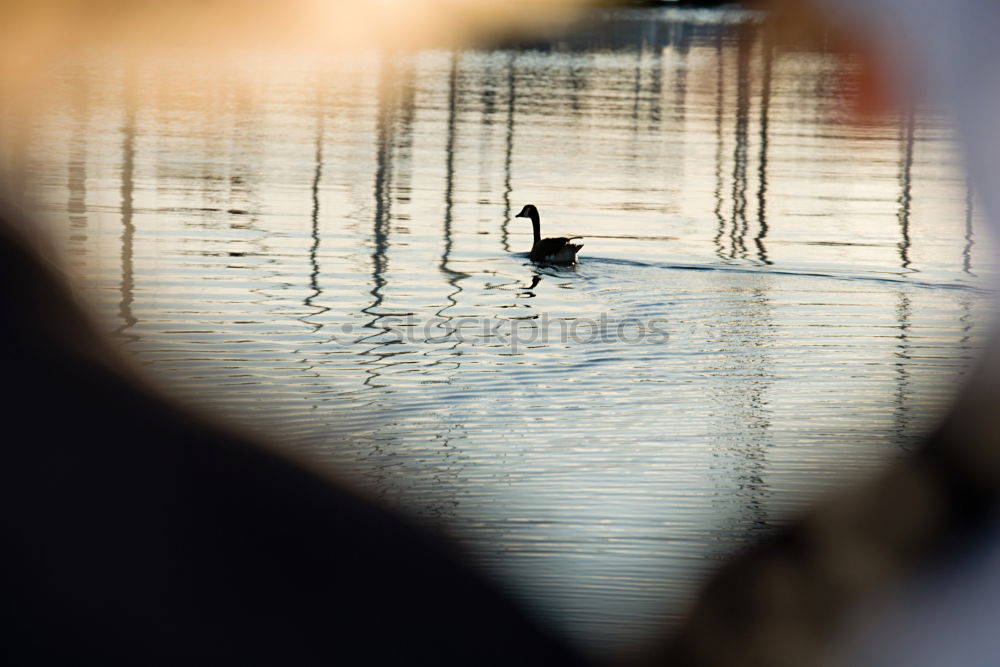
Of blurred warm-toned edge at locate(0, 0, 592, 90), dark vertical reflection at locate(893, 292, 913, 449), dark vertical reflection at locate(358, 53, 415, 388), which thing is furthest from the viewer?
blurred warm-toned edge at locate(0, 0, 592, 90)

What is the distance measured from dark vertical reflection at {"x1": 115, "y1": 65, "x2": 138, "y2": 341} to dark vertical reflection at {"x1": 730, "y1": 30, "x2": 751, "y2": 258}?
7.07 metres

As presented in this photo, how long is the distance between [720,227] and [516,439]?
11.3m

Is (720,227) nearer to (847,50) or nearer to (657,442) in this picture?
(657,442)

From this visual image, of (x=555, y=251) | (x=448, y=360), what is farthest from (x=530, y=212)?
(x=448, y=360)

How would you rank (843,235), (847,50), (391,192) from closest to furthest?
(843,235) < (391,192) < (847,50)

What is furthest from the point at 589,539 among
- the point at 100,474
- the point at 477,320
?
the point at 477,320

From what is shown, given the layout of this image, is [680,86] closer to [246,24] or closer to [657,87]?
[657,87]

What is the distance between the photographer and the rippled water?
843cm

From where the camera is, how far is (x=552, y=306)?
14.7 metres

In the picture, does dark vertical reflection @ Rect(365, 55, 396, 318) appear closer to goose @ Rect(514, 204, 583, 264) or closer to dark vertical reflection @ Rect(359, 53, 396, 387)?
dark vertical reflection @ Rect(359, 53, 396, 387)

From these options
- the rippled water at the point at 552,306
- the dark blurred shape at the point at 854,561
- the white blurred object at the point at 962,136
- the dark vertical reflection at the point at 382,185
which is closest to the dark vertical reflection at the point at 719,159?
the rippled water at the point at 552,306

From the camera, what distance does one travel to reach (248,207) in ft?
65.4

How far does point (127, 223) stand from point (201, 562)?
11866 millimetres

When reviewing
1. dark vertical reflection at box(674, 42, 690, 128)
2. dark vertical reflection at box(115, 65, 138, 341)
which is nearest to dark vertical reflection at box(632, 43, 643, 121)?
dark vertical reflection at box(674, 42, 690, 128)
